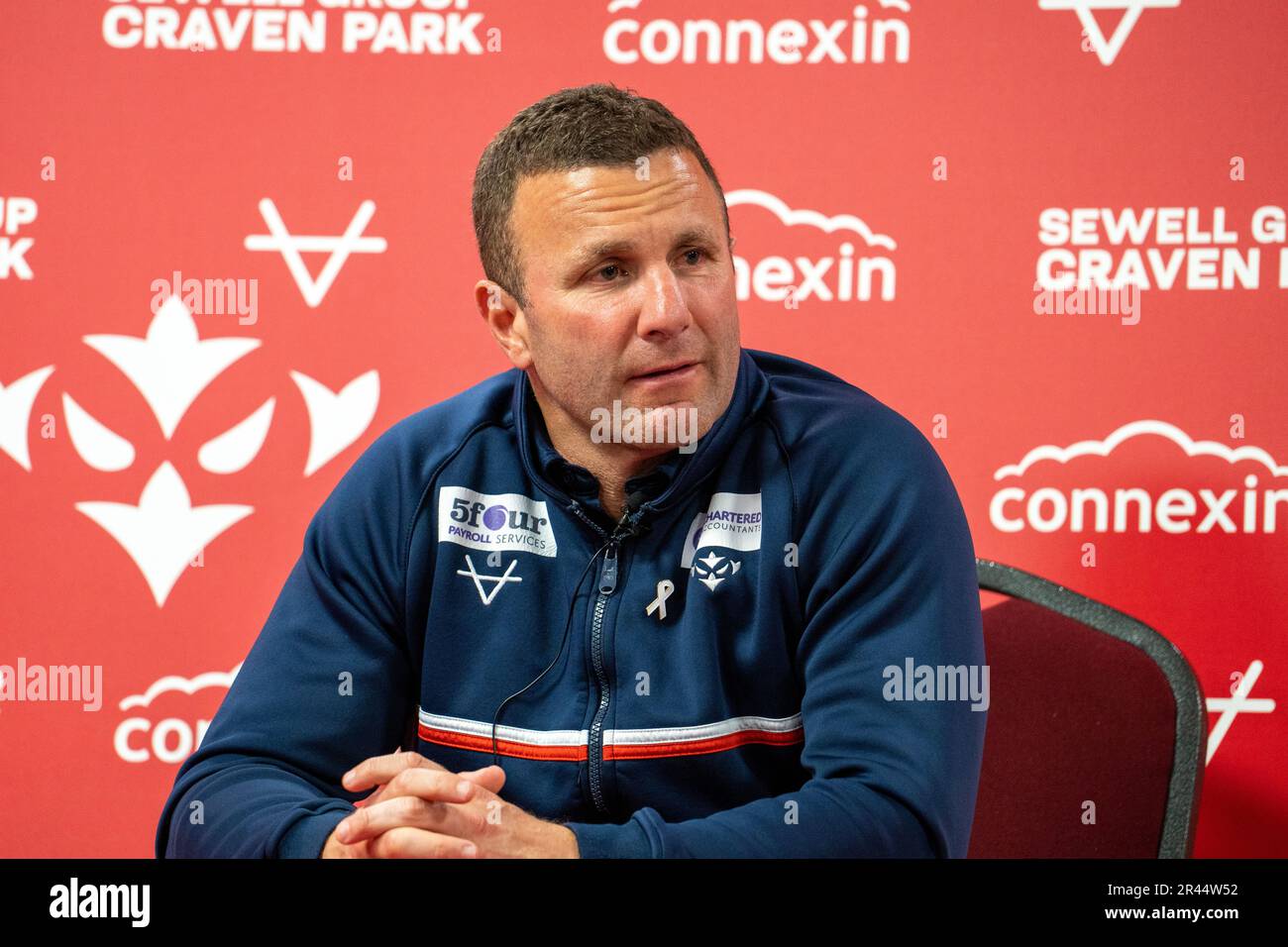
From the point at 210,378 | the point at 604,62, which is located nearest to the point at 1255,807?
the point at 604,62

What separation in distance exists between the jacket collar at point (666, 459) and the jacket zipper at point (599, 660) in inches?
1.3

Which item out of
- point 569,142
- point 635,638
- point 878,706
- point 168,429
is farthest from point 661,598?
point 168,429

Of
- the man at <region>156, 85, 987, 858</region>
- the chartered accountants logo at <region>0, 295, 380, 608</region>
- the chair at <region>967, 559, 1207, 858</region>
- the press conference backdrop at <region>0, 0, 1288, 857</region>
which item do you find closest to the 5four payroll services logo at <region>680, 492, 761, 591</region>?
the man at <region>156, 85, 987, 858</region>

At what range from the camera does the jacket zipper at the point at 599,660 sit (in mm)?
1252

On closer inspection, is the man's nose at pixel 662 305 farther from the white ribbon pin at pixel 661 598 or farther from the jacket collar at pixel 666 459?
the white ribbon pin at pixel 661 598

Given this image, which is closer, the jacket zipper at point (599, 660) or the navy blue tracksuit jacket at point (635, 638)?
the navy blue tracksuit jacket at point (635, 638)

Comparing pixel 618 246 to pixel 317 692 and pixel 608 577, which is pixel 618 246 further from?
pixel 317 692

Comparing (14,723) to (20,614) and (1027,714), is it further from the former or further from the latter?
(1027,714)

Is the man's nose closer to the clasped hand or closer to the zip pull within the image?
the zip pull

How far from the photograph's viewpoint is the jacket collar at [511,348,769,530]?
1304 mm

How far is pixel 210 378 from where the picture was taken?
6.70 ft

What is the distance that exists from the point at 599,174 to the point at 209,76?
107cm

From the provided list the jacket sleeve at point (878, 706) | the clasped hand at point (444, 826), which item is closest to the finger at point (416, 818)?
the clasped hand at point (444, 826)

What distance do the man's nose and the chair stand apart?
0.61 m
